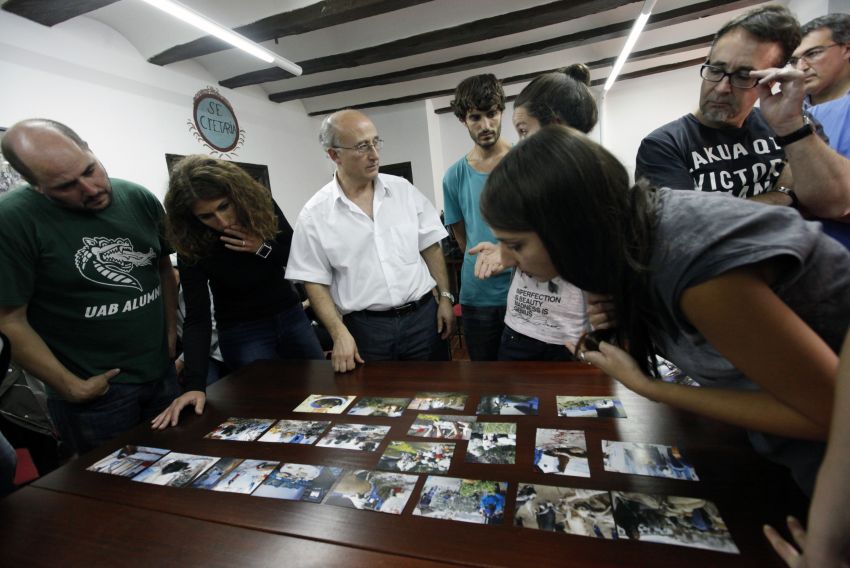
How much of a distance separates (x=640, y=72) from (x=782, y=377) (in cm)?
764

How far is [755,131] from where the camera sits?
52.6 inches

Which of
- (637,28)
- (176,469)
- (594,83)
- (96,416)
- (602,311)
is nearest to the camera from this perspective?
(602,311)

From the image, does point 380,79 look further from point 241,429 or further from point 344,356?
point 241,429

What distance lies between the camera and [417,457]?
36.0 inches

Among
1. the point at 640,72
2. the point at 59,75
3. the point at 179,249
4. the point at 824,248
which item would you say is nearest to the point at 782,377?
the point at 824,248

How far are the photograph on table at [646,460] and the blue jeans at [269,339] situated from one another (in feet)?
4.56

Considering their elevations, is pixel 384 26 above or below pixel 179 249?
above

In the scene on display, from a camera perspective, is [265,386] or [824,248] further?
[265,386]

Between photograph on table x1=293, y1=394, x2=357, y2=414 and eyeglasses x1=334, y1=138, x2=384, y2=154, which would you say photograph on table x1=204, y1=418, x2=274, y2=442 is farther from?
eyeglasses x1=334, y1=138, x2=384, y2=154

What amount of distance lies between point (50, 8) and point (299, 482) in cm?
391

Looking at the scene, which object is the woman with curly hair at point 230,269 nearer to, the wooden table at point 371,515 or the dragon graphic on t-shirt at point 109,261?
the dragon graphic on t-shirt at point 109,261

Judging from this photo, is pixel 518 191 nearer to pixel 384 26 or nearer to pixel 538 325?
pixel 538 325

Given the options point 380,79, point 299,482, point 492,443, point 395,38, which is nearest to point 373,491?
point 299,482

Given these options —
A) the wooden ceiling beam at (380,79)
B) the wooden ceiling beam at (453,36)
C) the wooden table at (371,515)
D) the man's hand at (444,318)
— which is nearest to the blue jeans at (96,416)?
the wooden table at (371,515)
